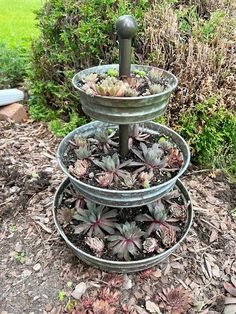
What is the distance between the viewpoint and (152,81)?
1.88 metres

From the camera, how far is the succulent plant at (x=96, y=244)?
6.72 ft

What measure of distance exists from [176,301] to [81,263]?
59 centimetres

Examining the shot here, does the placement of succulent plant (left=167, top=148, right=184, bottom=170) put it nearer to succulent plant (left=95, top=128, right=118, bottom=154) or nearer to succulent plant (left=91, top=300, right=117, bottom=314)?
succulent plant (left=95, top=128, right=118, bottom=154)

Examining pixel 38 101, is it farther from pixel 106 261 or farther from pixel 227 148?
pixel 106 261

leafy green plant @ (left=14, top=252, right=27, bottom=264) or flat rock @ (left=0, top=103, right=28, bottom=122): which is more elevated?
flat rock @ (left=0, top=103, right=28, bottom=122)

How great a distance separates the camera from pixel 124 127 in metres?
1.89

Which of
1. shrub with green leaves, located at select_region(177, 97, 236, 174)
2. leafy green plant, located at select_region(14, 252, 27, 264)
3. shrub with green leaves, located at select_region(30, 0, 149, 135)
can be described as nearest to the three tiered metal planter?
leafy green plant, located at select_region(14, 252, 27, 264)

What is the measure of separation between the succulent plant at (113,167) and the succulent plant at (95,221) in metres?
0.29

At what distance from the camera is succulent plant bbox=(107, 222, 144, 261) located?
2037 mm

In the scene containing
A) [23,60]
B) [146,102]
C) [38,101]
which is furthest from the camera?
[23,60]

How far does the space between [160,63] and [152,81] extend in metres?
1.09

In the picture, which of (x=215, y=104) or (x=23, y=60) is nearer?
(x=215, y=104)

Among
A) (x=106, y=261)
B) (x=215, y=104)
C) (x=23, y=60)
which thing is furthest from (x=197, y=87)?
(x=23, y=60)

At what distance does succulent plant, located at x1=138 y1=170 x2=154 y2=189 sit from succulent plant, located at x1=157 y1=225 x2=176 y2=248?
1.12 ft
